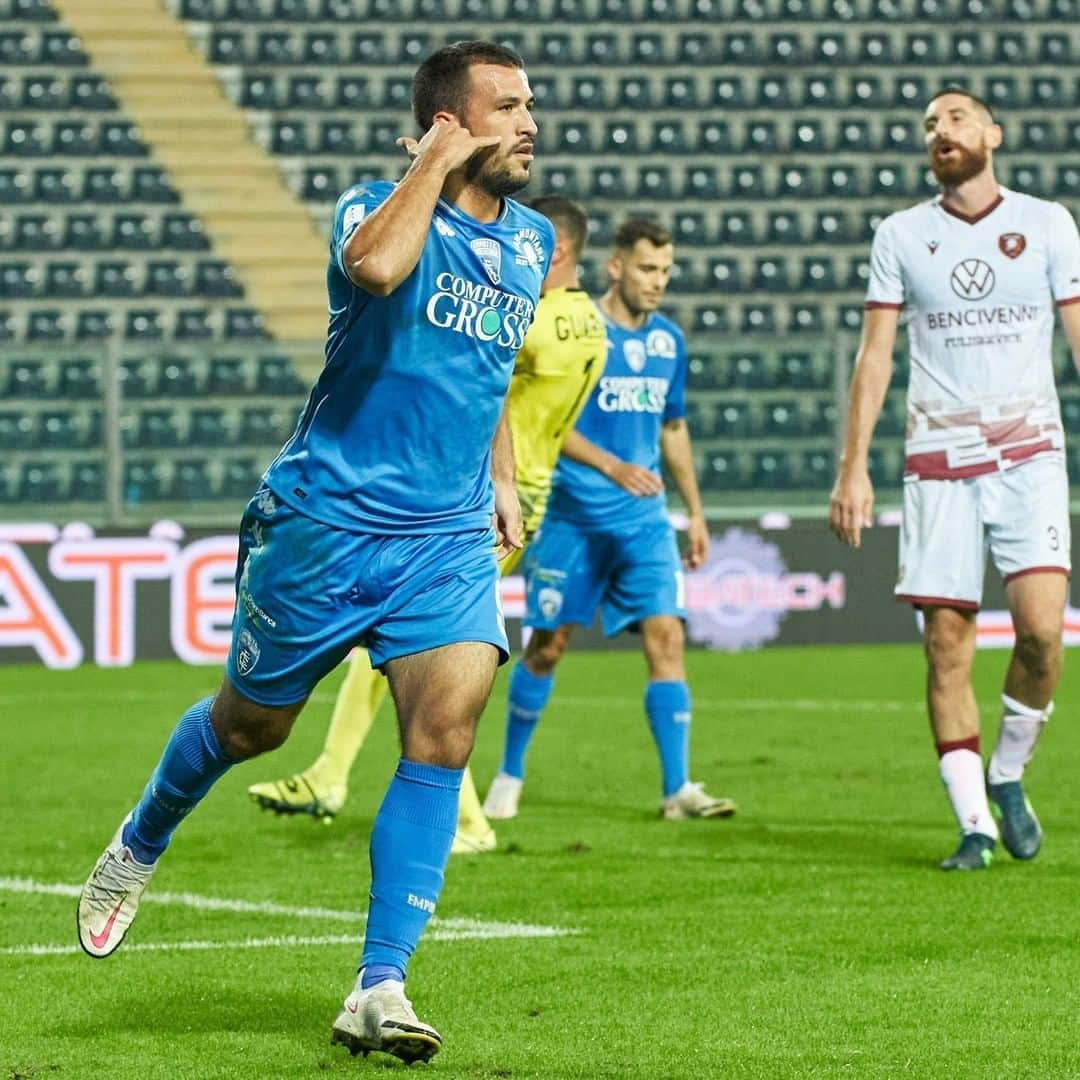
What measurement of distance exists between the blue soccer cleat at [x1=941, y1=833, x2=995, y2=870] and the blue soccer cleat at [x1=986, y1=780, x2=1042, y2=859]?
0.43ft

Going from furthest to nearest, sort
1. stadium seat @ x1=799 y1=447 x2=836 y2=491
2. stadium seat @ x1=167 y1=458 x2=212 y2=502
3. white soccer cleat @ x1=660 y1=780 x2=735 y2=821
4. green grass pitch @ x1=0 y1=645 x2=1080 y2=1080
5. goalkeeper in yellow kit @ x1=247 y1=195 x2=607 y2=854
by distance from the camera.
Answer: stadium seat @ x1=799 y1=447 x2=836 y2=491
stadium seat @ x1=167 y1=458 x2=212 y2=502
white soccer cleat @ x1=660 y1=780 x2=735 y2=821
goalkeeper in yellow kit @ x1=247 y1=195 x2=607 y2=854
green grass pitch @ x1=0 y1=645 x2=1080 y2=1080

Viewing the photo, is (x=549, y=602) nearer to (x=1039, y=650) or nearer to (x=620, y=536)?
(x=620, y=536)

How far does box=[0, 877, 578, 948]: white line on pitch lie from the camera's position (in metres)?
5.39

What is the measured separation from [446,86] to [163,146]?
1722 cm

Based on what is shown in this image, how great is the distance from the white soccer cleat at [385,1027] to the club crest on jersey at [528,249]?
1.33 metres

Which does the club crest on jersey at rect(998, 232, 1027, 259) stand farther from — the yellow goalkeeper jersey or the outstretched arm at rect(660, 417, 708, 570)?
the outstretched arm at rect(660, 417, 708, 570)

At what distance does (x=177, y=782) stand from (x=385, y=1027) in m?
0.86

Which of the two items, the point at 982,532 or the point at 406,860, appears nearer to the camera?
the point at 406,860

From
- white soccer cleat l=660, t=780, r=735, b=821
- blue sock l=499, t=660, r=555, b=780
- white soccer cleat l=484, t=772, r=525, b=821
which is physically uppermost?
blue sock l=499, t=660, r=555, b=780

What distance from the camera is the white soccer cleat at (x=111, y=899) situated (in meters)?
4.52

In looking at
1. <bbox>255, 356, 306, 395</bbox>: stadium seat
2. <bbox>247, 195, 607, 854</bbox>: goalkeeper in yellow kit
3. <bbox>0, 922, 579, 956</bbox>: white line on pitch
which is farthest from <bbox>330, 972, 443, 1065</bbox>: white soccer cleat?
<bbox>255, 356, 306, 395</bbox>: stadium seat

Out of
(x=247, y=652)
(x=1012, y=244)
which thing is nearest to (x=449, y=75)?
(x=247, y=652)

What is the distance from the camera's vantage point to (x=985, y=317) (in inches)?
251

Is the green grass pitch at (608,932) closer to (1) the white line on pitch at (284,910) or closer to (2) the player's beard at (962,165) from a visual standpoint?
(1) the white line on pitch at (284,910)
